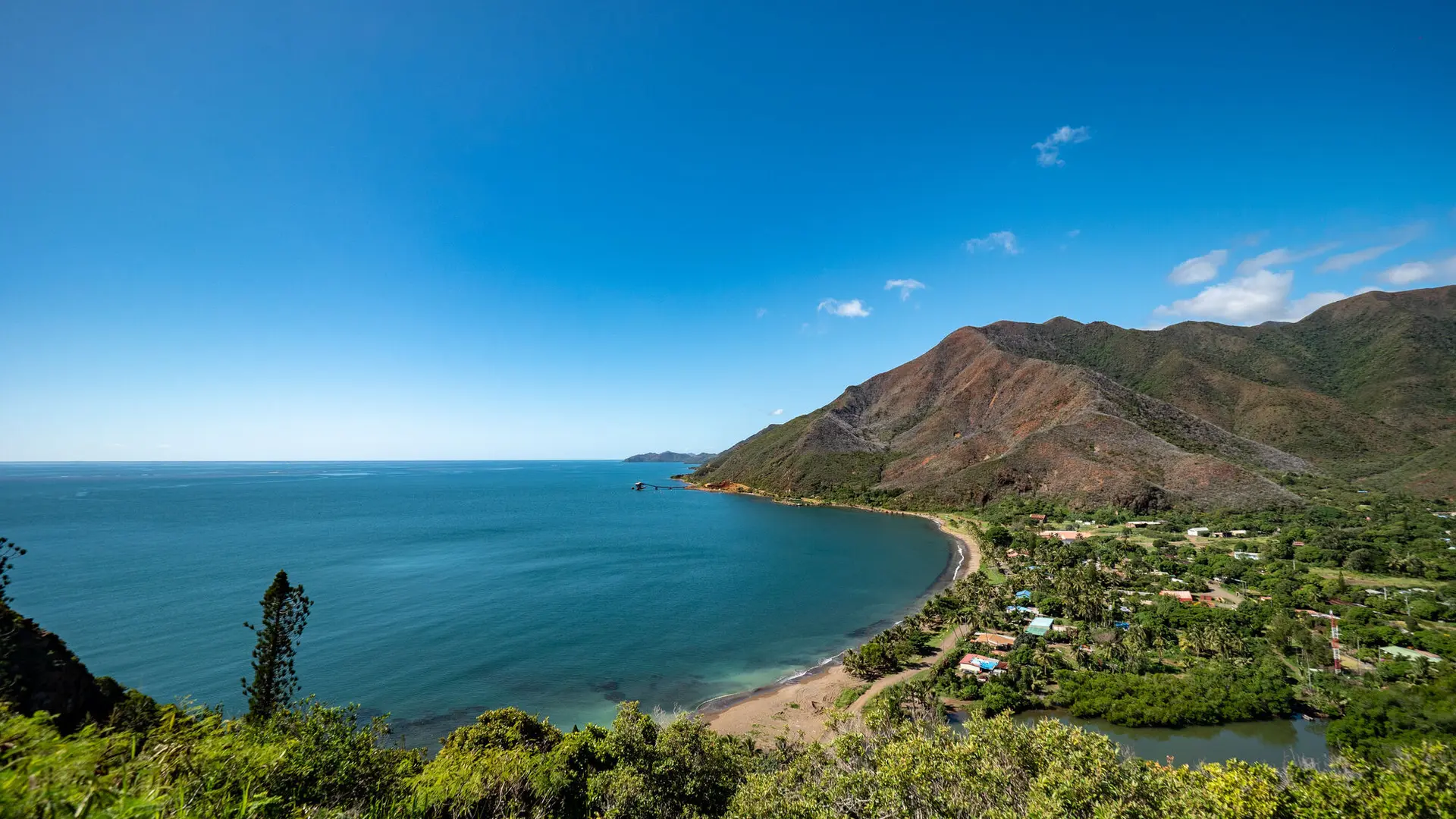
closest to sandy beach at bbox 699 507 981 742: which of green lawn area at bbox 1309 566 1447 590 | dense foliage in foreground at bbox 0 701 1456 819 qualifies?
dense foliage in foreground at bbox 0 701 1456 819

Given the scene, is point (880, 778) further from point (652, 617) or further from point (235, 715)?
point (652, 617)

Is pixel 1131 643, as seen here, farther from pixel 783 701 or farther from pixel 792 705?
pixel 783 701

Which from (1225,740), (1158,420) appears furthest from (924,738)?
(1158,420)

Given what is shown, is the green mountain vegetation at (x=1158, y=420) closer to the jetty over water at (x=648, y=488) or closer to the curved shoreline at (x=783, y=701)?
the jetty over water at (x=648, y=488)

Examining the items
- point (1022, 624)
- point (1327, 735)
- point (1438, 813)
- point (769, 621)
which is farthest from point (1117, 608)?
point (1438, 813)

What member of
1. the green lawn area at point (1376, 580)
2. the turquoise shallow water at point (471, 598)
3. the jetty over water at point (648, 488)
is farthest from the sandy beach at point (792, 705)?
the jetty over water at point (648, 488)
